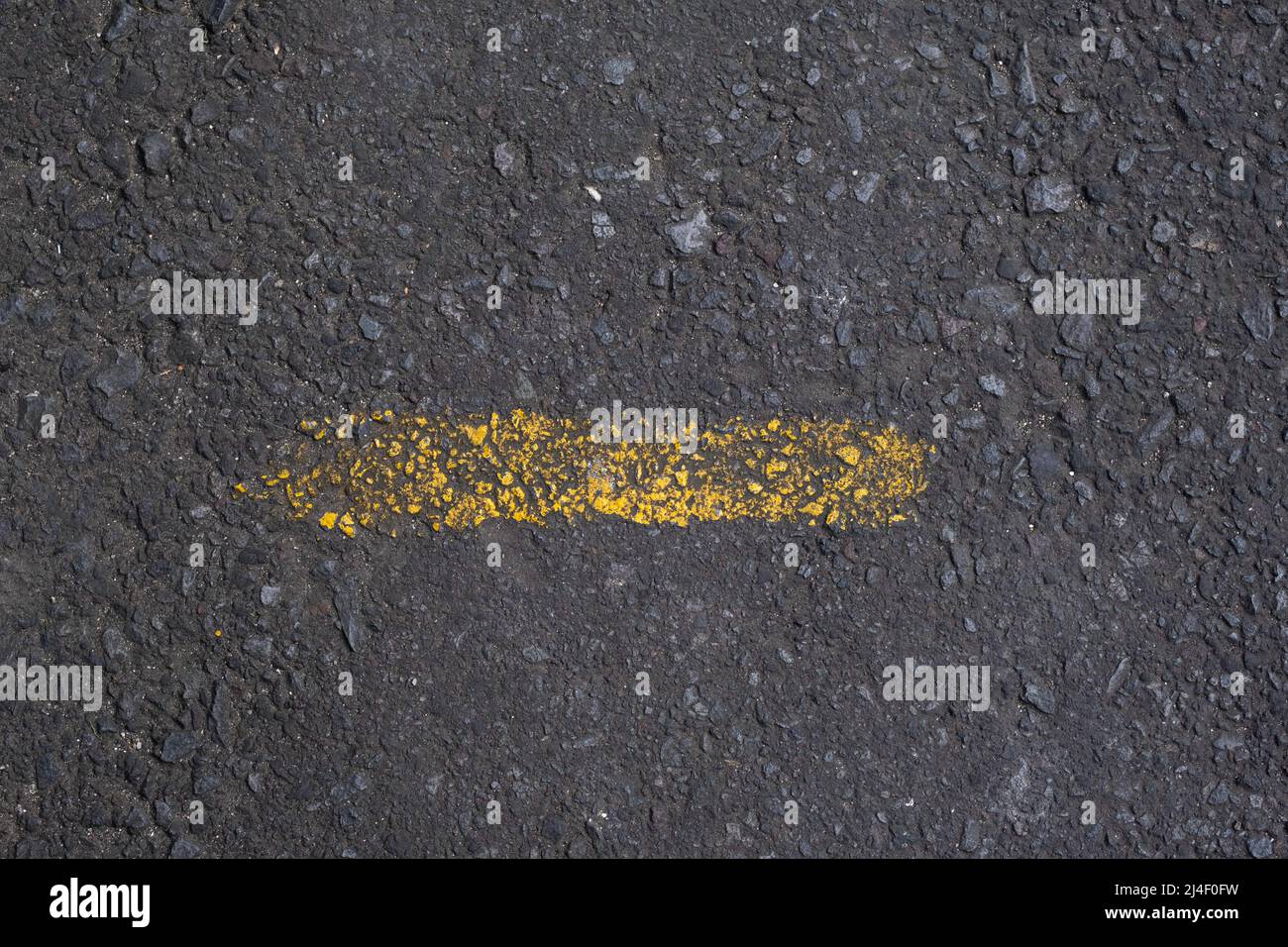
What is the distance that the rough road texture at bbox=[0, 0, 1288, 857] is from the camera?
316 centimetres

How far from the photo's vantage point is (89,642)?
3.18 m

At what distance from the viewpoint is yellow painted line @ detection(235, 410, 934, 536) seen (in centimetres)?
321

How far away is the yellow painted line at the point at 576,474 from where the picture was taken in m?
3.21

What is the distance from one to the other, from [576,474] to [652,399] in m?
0.32

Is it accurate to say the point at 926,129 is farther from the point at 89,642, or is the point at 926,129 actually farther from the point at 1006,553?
the point at 89,642

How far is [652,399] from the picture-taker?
3234 millimetres

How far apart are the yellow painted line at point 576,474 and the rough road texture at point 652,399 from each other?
67 millimetres

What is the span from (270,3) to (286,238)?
745mm

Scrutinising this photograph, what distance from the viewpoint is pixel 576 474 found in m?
3.22

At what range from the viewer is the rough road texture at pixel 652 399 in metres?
3.16

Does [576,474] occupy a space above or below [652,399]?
below

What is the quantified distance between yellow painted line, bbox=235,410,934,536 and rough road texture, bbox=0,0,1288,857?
7 centimetres
